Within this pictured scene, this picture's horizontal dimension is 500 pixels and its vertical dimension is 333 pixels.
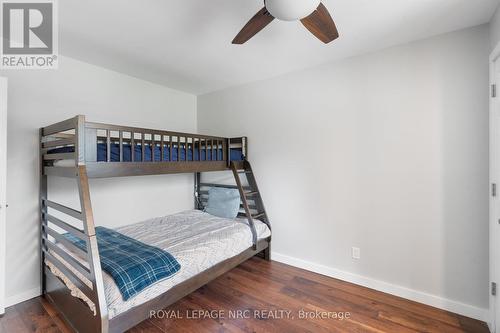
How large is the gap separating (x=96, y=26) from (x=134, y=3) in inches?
20.7

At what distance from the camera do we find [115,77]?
299cm

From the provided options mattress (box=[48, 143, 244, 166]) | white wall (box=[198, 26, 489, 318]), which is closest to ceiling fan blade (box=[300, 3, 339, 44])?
white wall (box=[198, 26, 489, 318])

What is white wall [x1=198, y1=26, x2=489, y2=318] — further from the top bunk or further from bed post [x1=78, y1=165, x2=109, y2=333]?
bed post [x1=78, y1=165, x2=109, y2=333]

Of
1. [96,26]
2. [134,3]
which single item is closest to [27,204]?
[96,26]

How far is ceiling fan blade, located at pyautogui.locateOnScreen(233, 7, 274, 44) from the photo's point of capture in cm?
145

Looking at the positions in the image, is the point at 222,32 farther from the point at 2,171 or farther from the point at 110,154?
the point at 2,171

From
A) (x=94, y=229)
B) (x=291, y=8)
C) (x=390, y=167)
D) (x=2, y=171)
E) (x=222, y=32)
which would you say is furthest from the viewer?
(x=390, y=167)

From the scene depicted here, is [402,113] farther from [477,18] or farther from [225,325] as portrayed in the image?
[225,325]

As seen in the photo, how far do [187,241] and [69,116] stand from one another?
189 centimetres

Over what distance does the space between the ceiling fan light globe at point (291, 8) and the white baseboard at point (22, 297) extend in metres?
3.22

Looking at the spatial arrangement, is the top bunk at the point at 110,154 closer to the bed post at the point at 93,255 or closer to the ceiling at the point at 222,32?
the bed post at the point at 93,255

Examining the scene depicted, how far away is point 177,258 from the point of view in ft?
6.63

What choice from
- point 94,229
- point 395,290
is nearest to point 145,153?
point 94,229

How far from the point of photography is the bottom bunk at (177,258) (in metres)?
1.65
